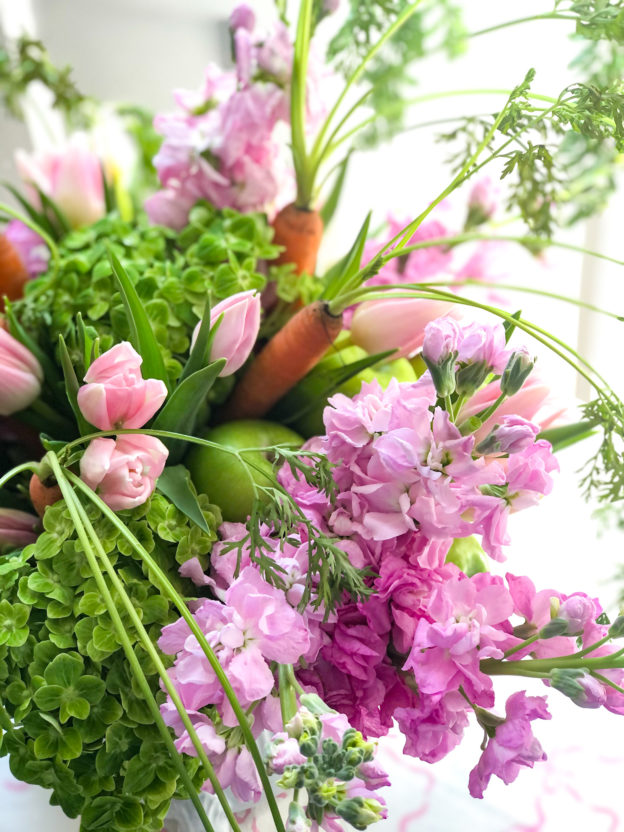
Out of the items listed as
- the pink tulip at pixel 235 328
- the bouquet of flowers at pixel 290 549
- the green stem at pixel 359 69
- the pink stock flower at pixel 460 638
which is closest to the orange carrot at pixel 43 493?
the bouquet of flowers at pixel 290 549

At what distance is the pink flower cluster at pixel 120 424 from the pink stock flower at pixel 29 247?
398mm

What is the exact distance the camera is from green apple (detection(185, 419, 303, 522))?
1.69 feet

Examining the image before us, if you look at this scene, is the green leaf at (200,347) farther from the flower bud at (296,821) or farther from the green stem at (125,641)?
the flower bud at (296,821)

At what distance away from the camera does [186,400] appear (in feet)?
1.58

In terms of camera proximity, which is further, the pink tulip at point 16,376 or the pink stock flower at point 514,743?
the pink tulip at point 16,376

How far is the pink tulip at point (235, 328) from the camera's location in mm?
468

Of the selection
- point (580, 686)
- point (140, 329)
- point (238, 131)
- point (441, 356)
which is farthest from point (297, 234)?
point (580, 686)

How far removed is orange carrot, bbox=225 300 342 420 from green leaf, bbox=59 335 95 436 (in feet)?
0.53

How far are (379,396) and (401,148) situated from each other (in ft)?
2.33

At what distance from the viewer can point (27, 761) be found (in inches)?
17.1

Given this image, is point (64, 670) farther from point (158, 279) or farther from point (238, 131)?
point (238, 131)

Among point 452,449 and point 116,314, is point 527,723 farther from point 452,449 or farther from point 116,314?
point 116,314

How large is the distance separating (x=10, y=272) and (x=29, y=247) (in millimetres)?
68

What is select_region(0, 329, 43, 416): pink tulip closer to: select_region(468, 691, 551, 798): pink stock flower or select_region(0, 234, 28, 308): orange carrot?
select_region(0, 234, 28, 308): orange carrot
